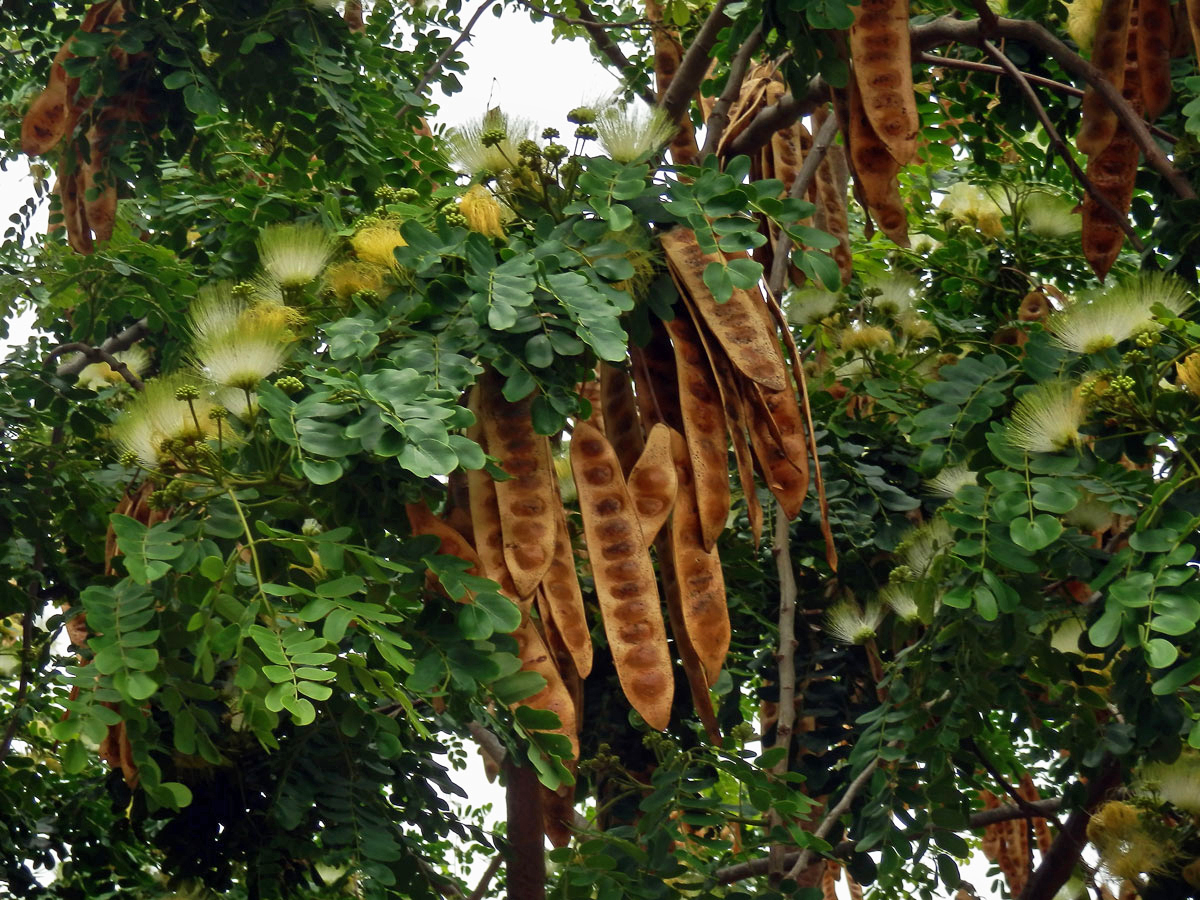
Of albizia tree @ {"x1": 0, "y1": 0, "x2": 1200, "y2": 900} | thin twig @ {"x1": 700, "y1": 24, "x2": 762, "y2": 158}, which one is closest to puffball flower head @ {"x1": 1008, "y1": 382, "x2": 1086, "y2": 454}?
albizia tree @ {"x1": 0, "y1": 0, "x2": 1200, "y2": 900}

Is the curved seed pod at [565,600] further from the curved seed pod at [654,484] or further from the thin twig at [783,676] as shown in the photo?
the thin twig at [783,676]

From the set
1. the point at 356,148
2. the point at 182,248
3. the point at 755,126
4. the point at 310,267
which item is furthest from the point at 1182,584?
the point at 182,248

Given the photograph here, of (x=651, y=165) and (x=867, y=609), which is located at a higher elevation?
(x=651, y=165)

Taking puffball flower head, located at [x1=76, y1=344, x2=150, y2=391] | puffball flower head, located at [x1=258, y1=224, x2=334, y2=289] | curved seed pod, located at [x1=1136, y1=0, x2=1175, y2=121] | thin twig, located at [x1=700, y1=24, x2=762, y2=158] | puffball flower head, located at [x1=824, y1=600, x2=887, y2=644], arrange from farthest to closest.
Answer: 1. puffball flower head, located at [x1=76, y1=344, x2=150, y2=391]
2. puffball flower head, located at [x1=824, y1=600, x2=887, y2=644]
3. thin twig, located at [x1=700, y1=24, x2=762, y2=158]
4. curved seed pod, located at [x1=1136, y1=0, x2=1175, y2=121]
5. puffball flower head, located at [x1=258, y1=224, x2=334, y2=289]

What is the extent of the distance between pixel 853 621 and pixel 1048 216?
1.31 m

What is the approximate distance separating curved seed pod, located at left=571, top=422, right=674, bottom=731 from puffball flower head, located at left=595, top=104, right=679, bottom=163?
0.78 m

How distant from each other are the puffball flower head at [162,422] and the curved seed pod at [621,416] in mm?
732

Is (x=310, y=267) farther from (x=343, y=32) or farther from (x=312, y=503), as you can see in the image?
Answer: (x=343, y=32)

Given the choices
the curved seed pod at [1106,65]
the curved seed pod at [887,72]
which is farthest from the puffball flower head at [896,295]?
the curved seed pod at [887,72]

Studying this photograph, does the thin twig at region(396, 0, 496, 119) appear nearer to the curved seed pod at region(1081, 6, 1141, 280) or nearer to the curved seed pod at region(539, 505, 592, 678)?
the curved seed pod at region(1081, 6, 1141, 280)

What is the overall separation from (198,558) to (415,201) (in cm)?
114

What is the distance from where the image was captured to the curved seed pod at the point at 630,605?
2387mm

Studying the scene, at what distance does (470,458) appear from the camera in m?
2.31

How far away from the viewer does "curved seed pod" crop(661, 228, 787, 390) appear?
2607 mm
